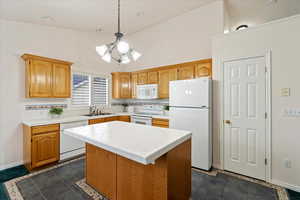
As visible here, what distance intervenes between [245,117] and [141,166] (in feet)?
6.95

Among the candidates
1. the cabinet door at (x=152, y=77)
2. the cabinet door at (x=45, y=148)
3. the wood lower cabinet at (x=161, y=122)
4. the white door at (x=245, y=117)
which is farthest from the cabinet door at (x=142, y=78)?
the cabinet door at (x=45, y=148)

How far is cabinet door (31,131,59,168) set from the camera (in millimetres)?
2709

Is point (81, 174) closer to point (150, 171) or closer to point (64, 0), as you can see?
point (150, 171)

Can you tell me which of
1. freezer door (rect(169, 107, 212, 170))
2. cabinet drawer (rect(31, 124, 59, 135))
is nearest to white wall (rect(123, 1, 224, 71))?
freezer door (rect(169, 107, 212, 170))

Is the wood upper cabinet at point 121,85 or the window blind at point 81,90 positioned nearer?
the window blind at point 81,90

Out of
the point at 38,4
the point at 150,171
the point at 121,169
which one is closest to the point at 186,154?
the point at 150,171

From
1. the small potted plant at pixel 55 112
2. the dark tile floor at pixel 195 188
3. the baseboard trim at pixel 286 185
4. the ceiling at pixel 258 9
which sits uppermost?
the ceiling at pixel 258 9

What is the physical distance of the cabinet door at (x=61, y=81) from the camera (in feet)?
10.8

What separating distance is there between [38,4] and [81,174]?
328 cm

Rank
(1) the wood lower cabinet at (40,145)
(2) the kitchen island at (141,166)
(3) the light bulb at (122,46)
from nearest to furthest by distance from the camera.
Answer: (2) the kitchen island at (141,166), (3) the light bulb at (122,46), (1) the wood lower cabinet at (40,145)

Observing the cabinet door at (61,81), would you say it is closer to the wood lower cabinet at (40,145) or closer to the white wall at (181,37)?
the wood lower cabinet at (40,145)

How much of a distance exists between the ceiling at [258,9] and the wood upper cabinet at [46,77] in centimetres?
417

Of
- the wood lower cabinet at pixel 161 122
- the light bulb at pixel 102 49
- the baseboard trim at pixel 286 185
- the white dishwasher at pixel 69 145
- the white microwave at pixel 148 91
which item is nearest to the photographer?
the light bulb at pixel 102 49

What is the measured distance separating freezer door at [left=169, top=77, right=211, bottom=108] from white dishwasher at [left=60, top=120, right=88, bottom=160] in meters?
2.32
